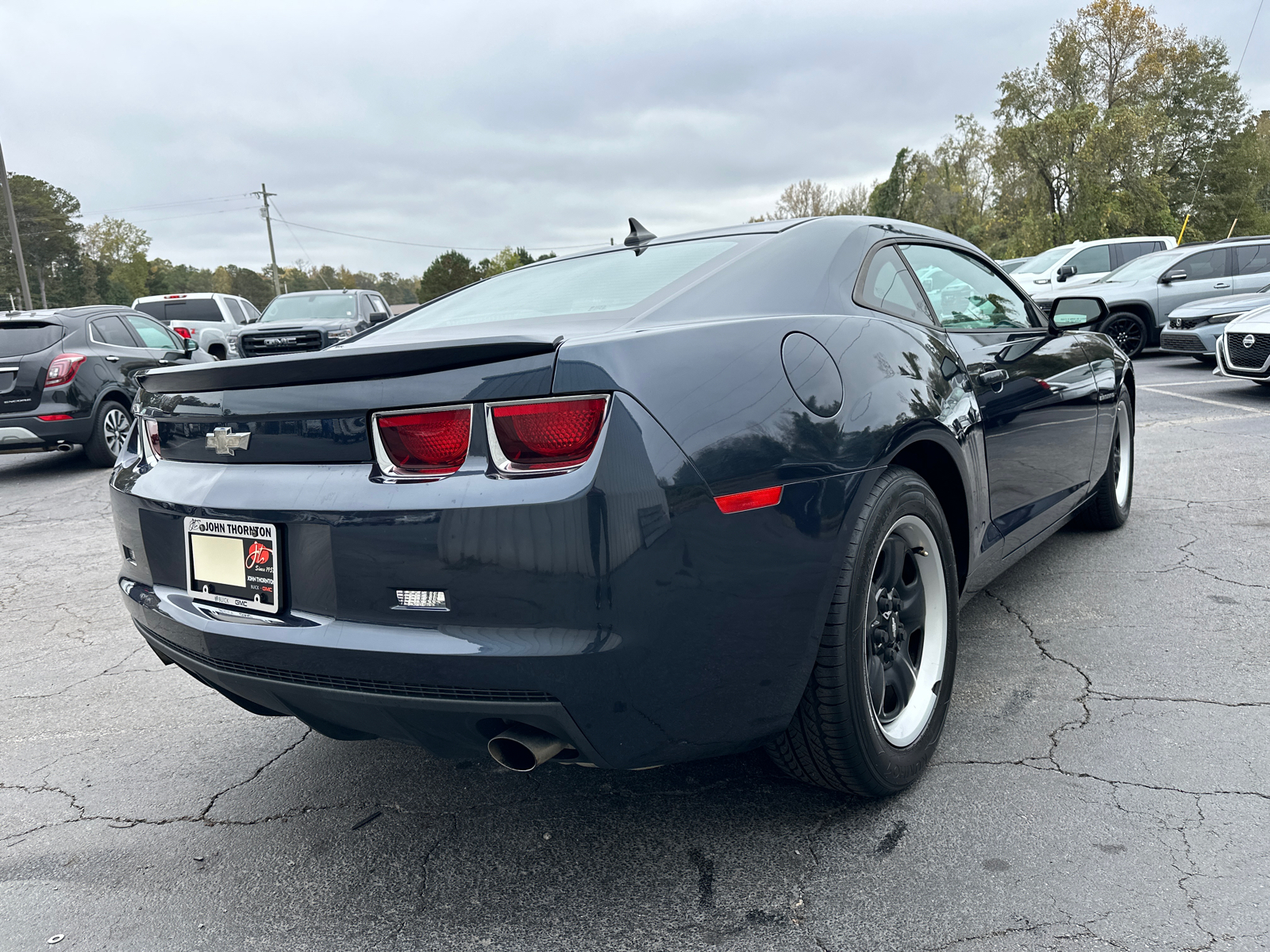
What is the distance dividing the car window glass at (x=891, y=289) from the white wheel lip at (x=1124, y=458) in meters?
2.19

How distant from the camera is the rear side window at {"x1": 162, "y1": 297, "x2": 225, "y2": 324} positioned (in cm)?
1934

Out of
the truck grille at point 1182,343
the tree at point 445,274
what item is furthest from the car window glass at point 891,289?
the tree at point 445,274

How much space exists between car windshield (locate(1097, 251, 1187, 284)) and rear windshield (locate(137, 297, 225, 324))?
55.9 ft

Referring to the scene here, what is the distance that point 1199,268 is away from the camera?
13.0 m

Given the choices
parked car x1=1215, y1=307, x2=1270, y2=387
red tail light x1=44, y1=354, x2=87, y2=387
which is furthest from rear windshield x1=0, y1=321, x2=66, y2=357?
parked car x1=1215, y1=307, x2=1270, y2=387

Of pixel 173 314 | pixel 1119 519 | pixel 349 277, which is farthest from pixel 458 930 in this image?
pixel 349 277

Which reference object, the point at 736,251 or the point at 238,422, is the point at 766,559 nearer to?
the point at 736,251

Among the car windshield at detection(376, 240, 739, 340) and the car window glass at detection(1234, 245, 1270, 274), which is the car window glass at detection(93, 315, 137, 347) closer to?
the car windshield at detection(376, 240, 739, 340)

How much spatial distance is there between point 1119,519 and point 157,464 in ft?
14.5

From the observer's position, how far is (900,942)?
178 cm

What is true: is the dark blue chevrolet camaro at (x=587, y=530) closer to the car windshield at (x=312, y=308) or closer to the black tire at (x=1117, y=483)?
the black tire at (x=1117, y=483)

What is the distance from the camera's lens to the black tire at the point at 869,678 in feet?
6.63

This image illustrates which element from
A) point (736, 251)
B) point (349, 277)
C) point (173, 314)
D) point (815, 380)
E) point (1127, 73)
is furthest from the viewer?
point (349, 277)

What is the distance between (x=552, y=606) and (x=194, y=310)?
20385 millimetres
